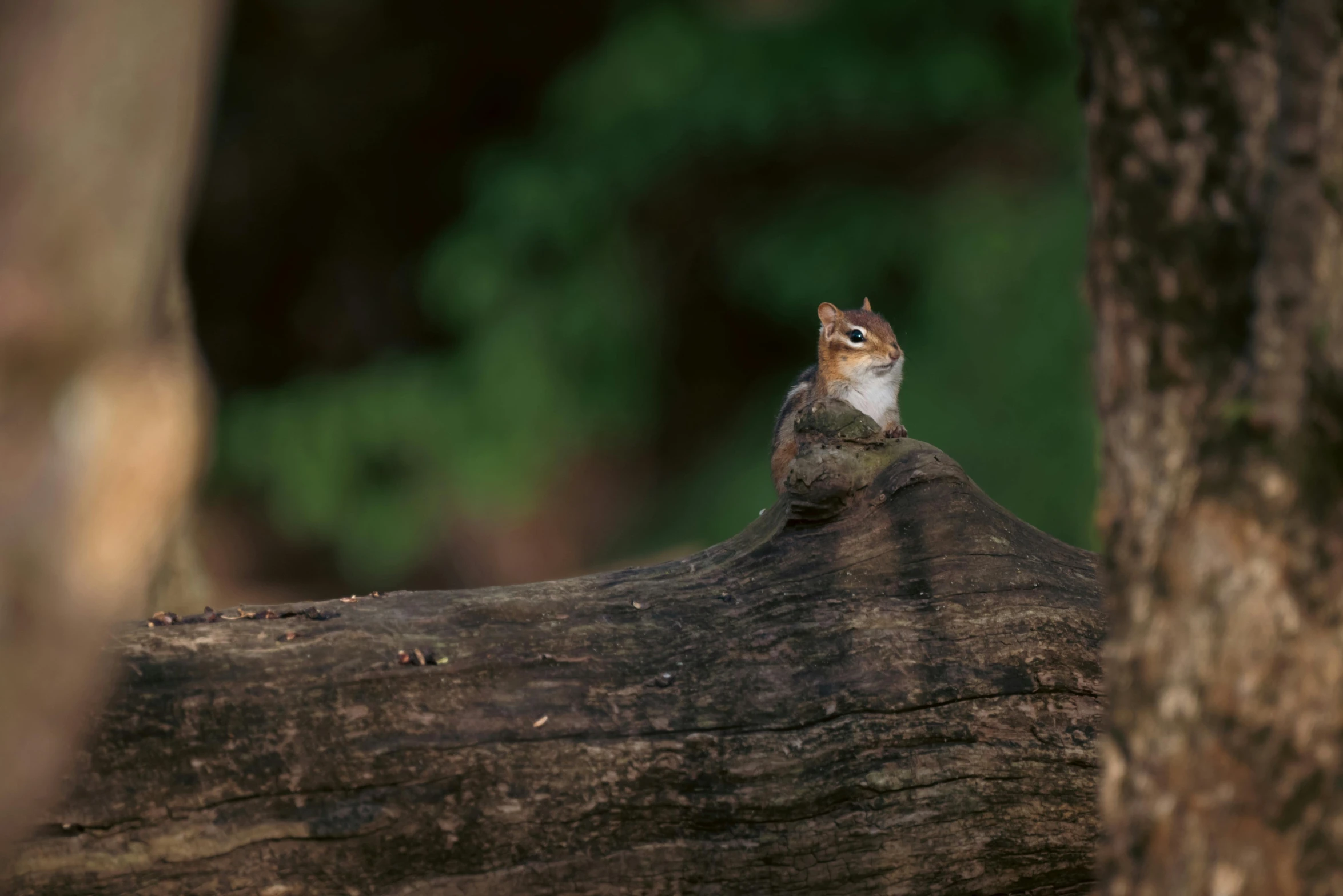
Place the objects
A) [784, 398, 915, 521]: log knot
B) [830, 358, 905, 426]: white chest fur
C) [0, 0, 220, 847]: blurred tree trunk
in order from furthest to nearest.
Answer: [830, 358, 905, 426]: white chest fur, [784, 398, 915, 521]: log knot, [0, 0, 220, 847]: blurred tree trunk

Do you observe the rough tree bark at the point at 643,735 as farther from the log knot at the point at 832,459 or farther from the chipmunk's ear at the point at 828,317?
the chipmunk's ear at the point at 828,317

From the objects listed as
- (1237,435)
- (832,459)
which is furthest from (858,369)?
(1237,435)

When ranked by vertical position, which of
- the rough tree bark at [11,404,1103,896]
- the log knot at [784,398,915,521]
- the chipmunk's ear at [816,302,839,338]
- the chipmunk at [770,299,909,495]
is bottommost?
the rough tree bark at [11,404,1103,896]

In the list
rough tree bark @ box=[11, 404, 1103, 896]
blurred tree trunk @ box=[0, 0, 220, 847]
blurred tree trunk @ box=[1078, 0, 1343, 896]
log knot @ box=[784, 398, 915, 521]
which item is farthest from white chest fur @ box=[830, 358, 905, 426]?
blurred tree trunk @ box=[0, 0, 220, 847]

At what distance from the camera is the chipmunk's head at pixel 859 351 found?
15.6 ft

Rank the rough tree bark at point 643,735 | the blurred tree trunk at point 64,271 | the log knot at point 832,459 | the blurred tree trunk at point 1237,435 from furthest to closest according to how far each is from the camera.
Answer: the log knot at point 832,459, the rough tree bark at point 643,735, the blurred tree trunk at point 1237,435, the blurred tree trunk at point 64,271

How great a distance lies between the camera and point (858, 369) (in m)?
4.76

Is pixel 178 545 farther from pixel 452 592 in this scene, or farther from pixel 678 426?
pixel 678 426

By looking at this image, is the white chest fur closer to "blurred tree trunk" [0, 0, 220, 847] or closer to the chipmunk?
the chipmunk

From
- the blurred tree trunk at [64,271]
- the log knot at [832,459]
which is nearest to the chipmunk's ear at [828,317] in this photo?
the log knot at [832,459]

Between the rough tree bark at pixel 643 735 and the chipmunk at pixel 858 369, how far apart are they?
182cm

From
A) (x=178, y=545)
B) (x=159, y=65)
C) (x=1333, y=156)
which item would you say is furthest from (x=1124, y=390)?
(x=178, y=545)

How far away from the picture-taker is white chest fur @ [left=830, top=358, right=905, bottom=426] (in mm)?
4699

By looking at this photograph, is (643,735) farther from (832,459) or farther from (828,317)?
(828,317)
